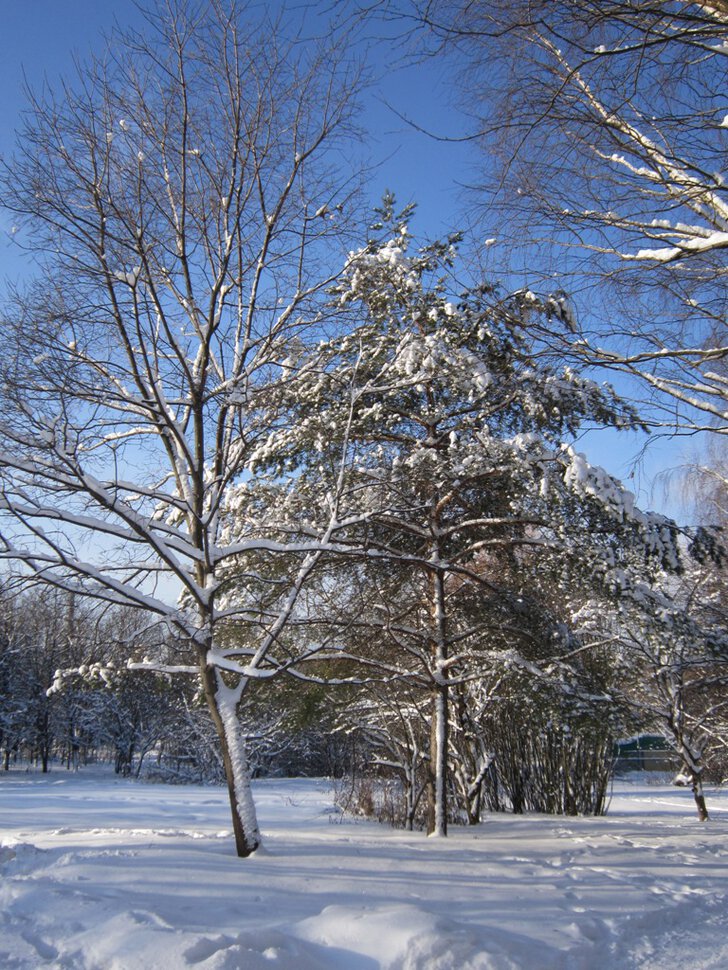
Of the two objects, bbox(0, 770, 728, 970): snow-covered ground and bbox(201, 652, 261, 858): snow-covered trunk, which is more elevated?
bbox(201, 652, 261, 858): snow-covered trunk

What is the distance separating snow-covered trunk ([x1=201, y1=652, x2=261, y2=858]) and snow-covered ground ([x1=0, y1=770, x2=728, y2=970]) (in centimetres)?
24

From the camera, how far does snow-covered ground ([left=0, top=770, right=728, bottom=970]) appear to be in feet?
11.5

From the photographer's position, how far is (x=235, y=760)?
638cm

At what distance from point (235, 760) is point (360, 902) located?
2.18m

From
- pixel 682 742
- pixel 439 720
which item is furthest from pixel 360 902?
pixel 682 742

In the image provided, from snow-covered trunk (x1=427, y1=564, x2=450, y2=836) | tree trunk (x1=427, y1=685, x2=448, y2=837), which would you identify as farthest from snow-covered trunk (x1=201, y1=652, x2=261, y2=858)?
tree trunk (x1=427, y1=685, x2=448, y2=837)

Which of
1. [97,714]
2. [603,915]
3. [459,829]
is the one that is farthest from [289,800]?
[97,714]

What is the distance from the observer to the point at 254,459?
8.80 metres

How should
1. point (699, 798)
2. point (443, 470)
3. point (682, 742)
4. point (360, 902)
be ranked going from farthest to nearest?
point (682, 742) < point (699, 798) < point (443, 470) < point (360, 902)

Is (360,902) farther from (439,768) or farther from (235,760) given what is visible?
(439,768)

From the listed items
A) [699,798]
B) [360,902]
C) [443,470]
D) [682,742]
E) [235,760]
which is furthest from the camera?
[682,742]

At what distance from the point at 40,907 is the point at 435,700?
5656mm

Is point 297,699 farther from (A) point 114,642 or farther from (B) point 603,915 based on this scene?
(B) point 603,915

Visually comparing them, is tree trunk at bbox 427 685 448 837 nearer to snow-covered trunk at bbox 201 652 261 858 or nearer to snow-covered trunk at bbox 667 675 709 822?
snow-covered trunk at bbox 201 652 261 858
